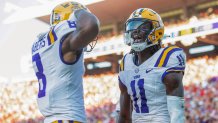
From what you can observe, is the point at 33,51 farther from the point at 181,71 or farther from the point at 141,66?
the point at 181,71

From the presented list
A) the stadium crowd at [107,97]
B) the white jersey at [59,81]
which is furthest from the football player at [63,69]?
the stadium crowd at [107,97]

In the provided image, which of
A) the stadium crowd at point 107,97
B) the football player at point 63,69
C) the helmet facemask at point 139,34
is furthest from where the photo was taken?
the stadium crowd at point 107,97

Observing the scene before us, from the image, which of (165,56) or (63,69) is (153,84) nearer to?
(165,56)

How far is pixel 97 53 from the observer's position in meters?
24.5

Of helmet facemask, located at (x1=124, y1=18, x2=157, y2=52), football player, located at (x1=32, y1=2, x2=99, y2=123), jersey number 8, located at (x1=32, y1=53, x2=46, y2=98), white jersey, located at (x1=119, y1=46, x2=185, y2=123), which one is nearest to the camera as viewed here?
football player, located at (x1=32, y1=2, x2=99, y2=123)

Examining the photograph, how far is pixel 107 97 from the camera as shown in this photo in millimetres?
18906

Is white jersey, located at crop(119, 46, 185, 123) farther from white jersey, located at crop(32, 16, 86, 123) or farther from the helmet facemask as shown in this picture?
white jersey, located at crop(32, 16, 86, 123)

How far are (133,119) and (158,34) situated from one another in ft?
2.51

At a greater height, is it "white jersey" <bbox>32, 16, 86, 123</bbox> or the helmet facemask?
the helmet facemask

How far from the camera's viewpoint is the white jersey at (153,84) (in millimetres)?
3434

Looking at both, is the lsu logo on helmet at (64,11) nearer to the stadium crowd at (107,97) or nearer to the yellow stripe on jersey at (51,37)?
the yellow stripe on jersey at (51,37)

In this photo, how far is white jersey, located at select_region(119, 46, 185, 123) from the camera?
11.3 feet

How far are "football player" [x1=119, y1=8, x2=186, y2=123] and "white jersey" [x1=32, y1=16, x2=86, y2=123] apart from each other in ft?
1.89

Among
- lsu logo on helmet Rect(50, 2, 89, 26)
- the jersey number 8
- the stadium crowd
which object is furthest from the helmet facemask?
the stadium crowd
